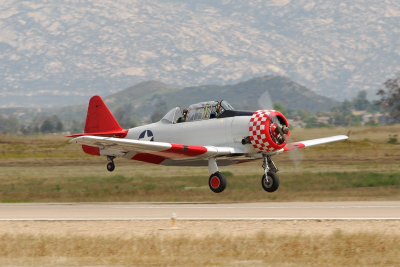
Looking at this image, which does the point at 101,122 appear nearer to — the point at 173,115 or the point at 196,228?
the point at 173,115

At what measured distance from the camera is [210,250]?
15844 millimetres

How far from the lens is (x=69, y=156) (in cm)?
6178

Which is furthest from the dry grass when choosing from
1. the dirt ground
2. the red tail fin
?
the red tail fin

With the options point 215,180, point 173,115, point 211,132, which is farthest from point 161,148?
point 173,115

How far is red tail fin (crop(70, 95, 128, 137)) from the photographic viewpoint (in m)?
30.4

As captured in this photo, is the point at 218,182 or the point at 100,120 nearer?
the point at 218,182

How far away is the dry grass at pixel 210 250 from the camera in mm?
14852

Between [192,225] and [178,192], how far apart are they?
39.1 feet

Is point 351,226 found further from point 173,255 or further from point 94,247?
point 94,247

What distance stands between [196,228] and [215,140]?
7583mm

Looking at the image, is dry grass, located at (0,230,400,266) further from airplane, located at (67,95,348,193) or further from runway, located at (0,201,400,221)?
airplane, located at (67,95,348,193)

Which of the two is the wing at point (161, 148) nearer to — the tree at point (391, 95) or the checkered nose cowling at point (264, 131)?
the checkered nose cowling at point (264, 131)

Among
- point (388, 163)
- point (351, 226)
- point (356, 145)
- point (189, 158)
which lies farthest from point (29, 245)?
point (356, 145)

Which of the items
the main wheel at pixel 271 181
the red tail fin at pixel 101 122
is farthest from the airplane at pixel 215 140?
the red tail fin at pixel 101 122
